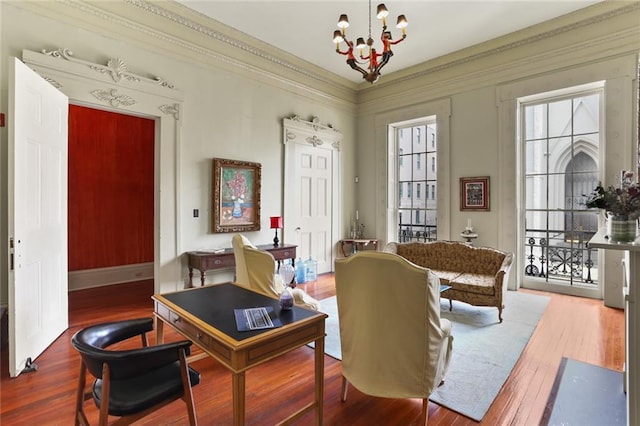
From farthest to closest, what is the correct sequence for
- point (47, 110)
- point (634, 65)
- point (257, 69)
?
point (257, 69) → point (634, 65) → point (47, 110)

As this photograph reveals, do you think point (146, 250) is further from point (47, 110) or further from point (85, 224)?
point (47, 110)

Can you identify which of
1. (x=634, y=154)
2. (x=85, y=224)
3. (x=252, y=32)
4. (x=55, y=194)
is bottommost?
(x=85, y=224)

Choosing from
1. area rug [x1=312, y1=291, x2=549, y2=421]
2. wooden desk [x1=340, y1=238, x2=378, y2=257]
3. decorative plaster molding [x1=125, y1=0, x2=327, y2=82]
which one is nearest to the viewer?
area rug [x1=312, y1=291, x2=549, y2=421]

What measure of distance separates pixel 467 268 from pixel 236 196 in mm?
3539

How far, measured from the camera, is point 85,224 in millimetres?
5254

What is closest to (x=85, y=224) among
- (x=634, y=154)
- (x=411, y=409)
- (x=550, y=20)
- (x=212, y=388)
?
(x=212, y=388)

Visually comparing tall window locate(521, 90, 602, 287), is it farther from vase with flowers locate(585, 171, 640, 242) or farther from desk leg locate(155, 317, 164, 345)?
desk leg locate(155, 317, 164, 345)

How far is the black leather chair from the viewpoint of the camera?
1.38 meters

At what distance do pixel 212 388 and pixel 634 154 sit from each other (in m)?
5.50

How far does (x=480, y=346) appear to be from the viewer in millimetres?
3070

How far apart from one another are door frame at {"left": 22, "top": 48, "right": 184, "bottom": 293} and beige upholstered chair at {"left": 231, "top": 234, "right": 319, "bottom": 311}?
1549 millimetres

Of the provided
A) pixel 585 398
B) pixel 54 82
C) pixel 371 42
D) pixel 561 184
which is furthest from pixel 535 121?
pixel 54 82

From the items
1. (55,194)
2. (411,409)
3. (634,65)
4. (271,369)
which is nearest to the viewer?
(411,409)

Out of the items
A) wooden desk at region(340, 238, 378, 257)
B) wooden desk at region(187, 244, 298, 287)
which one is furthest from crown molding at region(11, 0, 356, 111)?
wooden desk at region(340, 238, 378, 257)
